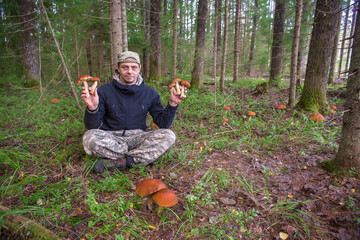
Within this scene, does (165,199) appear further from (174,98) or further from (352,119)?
(352,119)

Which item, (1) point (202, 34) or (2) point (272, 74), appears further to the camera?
(2) point (272, 74)

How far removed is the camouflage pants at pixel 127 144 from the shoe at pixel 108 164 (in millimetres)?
89

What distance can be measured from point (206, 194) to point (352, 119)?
87.5 inches

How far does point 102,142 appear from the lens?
3.08 metres

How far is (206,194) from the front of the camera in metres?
2.56

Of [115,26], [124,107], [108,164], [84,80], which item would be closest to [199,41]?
[115,26]

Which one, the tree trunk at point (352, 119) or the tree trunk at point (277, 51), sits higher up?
the tree trunk at point (277, 51)

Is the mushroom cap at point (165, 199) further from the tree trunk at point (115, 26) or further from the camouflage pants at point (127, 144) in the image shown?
the tree trunk at point (115, 26)

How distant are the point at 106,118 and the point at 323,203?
3.56 metres

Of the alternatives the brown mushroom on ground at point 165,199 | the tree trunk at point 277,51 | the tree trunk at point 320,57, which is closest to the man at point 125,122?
the brown mushroom on ground at point 165,199

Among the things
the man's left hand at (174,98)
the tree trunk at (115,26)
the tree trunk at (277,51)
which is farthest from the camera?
the tree trunk at (277,51)

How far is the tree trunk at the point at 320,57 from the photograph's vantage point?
5.30 metres

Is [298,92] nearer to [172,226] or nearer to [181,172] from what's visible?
[181,172]

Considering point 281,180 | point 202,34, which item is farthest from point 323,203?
point 202,34
